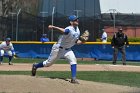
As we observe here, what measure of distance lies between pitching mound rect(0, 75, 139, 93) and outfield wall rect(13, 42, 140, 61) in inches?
670

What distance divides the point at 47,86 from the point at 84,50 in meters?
18.4

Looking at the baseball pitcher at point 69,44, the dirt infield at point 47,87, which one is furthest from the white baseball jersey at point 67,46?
the dirt infield at point 47,87

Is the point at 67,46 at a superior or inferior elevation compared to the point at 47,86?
superior

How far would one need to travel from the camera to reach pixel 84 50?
29.9 metres

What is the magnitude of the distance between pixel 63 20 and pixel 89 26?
1.88 meters

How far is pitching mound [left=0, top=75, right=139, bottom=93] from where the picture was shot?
11.3 metres

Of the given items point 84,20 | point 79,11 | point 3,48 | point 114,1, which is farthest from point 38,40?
point 114,1

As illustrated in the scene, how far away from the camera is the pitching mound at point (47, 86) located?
11.3m

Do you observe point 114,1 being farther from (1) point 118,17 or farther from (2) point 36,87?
(2) point 36,87

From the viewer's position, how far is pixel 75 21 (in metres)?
12.5

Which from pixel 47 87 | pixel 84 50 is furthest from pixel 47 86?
pixel 84 50

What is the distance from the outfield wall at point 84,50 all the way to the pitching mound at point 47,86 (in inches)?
670

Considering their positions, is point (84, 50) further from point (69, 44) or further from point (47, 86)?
point (47, 86)

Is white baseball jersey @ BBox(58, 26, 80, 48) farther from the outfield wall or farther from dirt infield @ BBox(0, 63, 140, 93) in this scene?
the outfield wall
